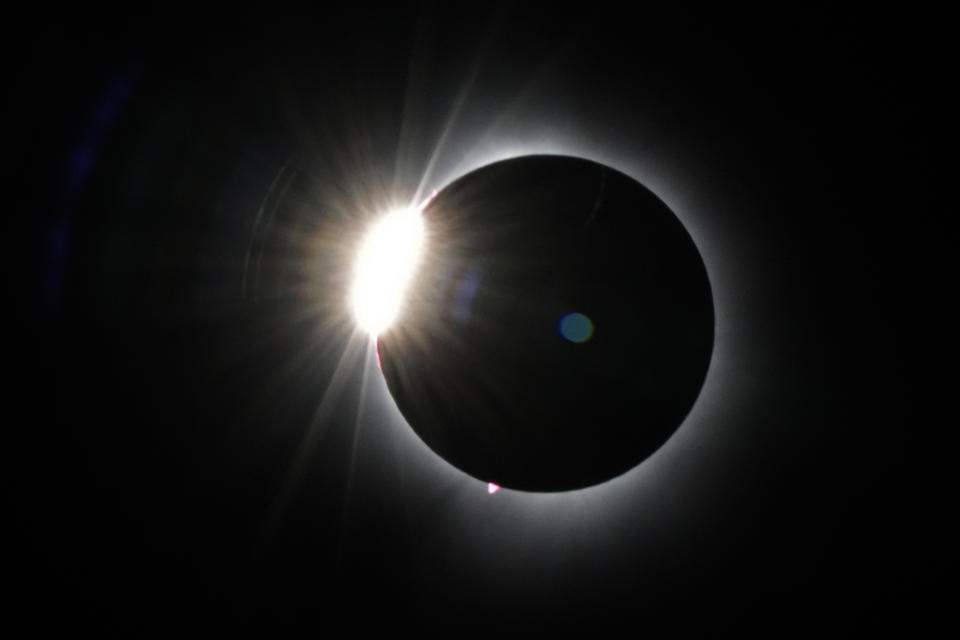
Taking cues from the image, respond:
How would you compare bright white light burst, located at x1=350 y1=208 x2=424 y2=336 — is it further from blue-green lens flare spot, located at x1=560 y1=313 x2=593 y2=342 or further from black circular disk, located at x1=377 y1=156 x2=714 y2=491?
blue-green lens flare spot, located at x1=560 y1=313 x2=593 y2=342

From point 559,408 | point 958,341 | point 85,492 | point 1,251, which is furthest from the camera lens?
point 958,341

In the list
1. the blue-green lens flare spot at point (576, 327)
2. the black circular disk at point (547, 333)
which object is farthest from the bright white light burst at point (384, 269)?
the blue-green lens flare spot at point (576, 327)

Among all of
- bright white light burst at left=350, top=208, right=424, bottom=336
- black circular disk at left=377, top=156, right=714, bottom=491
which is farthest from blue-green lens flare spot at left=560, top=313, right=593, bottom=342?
bright white light burst at left=350, top=208, right=424, bottom=336

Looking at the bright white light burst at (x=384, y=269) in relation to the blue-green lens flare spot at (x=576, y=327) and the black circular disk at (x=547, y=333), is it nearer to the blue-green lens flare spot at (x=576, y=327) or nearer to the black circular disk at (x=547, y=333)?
the black circular disk at (x=547, y=333)

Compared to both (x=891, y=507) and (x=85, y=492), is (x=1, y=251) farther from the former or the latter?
(x=891, y=507)

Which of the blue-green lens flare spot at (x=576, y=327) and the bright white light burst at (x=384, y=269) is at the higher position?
the bright white light burst at (x=384, y=269)

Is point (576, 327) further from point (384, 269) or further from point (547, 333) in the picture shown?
point (384, 269)

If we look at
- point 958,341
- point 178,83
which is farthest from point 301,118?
point 958,341
